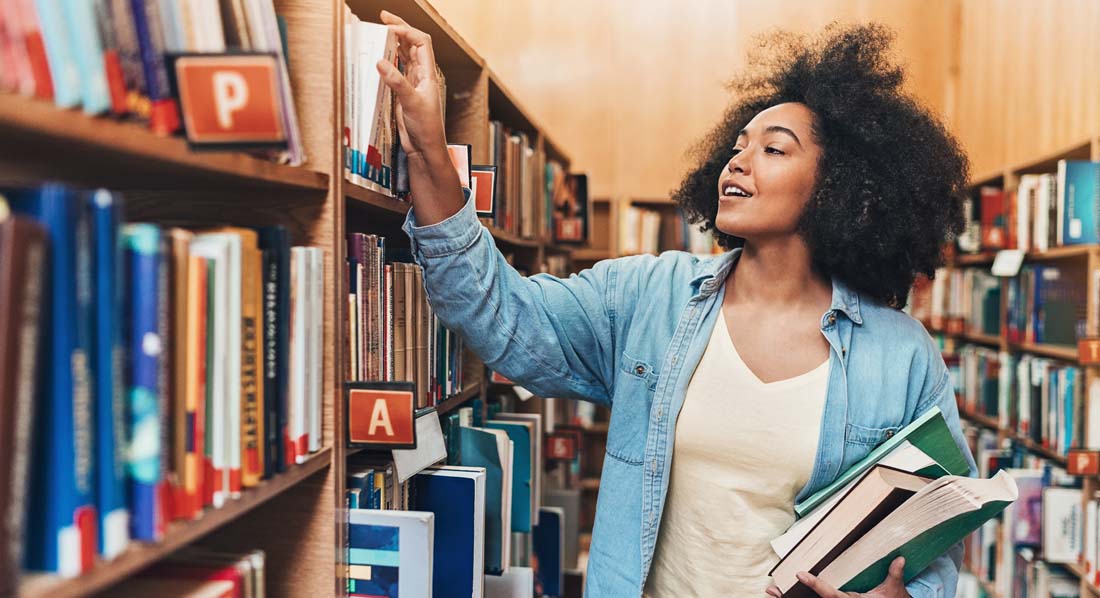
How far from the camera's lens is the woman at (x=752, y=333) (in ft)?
4.50

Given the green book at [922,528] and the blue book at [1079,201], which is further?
the blue book at [1079,201]

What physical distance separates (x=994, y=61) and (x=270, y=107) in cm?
457

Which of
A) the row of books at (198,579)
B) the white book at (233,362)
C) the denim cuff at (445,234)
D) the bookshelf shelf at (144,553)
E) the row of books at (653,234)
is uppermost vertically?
the row of books at (653,234)

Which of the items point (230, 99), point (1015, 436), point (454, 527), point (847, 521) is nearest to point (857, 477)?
point (847, 521)

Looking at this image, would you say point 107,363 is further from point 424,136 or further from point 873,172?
point 873,172

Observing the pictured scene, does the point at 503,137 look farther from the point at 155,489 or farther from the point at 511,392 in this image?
the point at 155,489

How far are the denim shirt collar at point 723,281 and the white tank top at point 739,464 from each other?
0.11 m

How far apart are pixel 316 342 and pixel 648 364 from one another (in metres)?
0.64

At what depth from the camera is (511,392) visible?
2.52 metres

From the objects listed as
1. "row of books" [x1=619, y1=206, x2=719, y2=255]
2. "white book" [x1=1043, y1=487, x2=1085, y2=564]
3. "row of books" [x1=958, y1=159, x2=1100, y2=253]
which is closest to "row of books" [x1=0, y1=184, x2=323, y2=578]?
"row of books" [x1=958, y1=159, x2=1100, y2=253]

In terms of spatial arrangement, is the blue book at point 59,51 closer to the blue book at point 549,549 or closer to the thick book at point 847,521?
the thick book at point 847,521

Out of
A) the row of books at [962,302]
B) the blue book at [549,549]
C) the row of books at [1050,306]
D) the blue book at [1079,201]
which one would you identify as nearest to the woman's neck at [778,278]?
the blue book at [549,549]

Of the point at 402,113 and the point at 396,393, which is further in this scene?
the point at 402,113

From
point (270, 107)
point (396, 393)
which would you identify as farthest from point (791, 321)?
point (270, 107)
